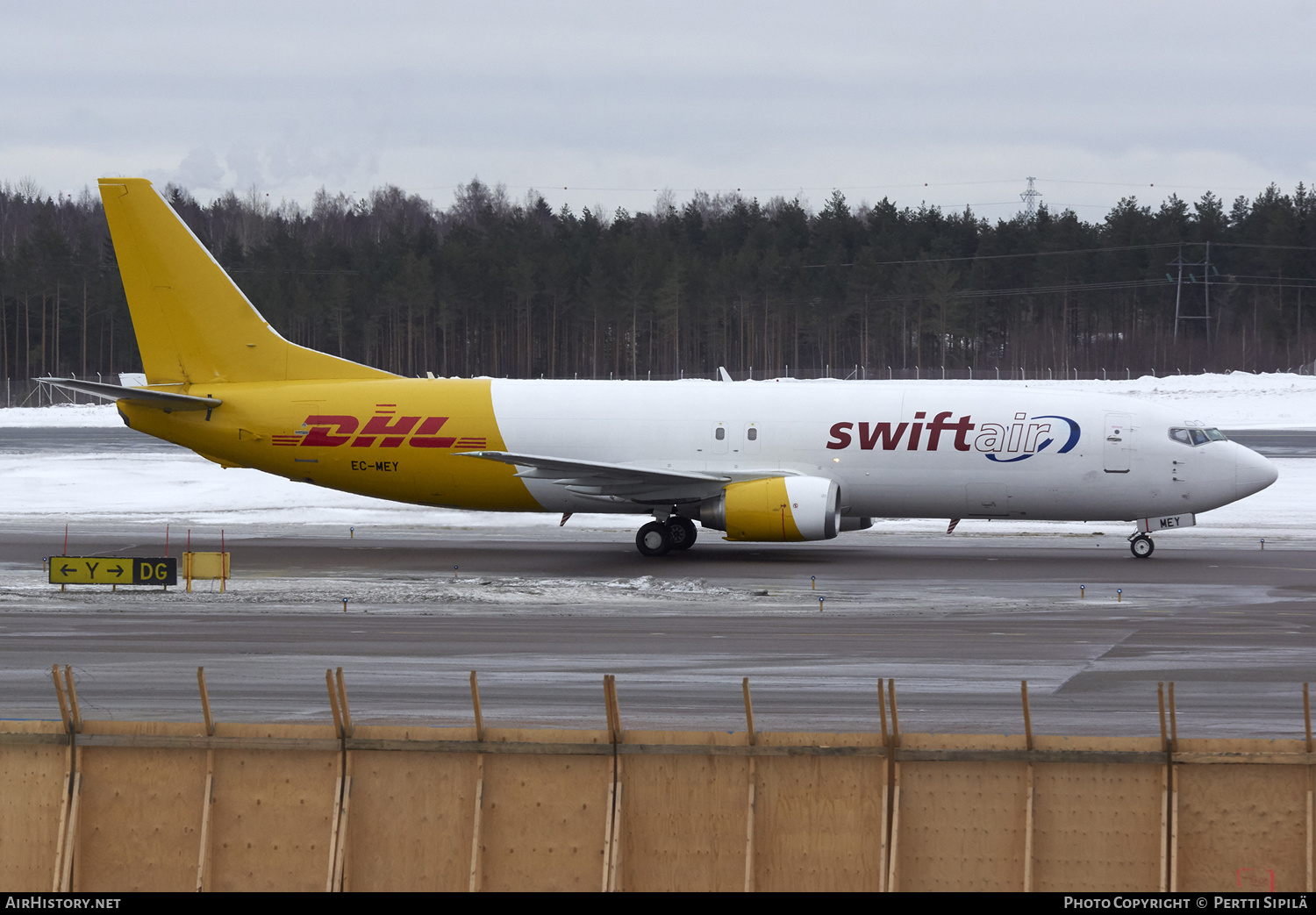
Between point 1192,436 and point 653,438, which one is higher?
point 1192,436

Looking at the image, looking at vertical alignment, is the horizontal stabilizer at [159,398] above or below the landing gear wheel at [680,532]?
above

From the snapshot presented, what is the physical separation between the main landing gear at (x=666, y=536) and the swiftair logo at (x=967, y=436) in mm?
3895

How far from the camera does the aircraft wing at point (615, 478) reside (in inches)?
1139

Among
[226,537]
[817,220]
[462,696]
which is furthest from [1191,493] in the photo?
[817,220]

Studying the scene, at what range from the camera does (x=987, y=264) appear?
373ft

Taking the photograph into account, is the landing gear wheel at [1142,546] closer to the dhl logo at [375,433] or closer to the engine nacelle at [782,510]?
the engine nacelle at [782,510]

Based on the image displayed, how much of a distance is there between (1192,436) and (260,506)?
1068 inches

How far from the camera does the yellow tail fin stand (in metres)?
31.0

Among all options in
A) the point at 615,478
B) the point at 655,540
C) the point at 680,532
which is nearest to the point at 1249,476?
the point at 680,532

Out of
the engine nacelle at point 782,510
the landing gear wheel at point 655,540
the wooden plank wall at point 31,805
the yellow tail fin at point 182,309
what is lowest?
the wooden plank wall at point 31,805

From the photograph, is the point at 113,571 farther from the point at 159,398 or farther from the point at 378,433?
the point at 378,433

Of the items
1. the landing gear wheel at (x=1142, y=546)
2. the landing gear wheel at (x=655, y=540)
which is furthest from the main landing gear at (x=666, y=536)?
the landing gear wheel at (x=1142, y=546)

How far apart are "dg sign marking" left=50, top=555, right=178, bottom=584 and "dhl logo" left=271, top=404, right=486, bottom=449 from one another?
19.0ft

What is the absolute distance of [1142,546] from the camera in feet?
98.5
